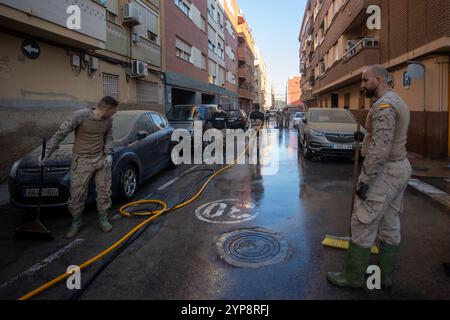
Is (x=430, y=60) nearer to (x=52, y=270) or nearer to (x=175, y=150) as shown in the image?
(x=175, y=150)

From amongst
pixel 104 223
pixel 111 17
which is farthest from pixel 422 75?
pixel 111 17

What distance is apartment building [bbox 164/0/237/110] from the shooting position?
Answer: 19547 millimetres

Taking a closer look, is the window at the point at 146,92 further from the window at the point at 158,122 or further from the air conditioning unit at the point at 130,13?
the window at the point at 158,122

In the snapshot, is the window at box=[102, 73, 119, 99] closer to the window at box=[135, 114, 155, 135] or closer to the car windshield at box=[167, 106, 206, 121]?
the car windshield at box=[167, 106, 206, 121]

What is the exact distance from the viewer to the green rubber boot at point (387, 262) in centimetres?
294

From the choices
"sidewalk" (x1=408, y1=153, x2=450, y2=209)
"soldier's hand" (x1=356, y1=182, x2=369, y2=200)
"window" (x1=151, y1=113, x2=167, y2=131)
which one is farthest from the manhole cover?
"window" (x1=151, y1=113, x2=167, y2=131)

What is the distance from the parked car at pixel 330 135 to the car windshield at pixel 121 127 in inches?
218

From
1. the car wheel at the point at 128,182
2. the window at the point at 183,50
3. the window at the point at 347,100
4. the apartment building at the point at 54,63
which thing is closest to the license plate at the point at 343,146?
the car wheel at the point at 128,182

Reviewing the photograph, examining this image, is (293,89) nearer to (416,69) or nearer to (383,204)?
(416,69)

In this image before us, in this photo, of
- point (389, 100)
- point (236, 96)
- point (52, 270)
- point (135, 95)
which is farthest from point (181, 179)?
point (236, 96)

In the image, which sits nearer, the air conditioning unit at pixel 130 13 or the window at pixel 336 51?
the air conditioning unit at pixel 130 13

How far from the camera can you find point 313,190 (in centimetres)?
661

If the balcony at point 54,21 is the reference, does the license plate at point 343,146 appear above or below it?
A: below

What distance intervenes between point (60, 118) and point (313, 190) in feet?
25.0
